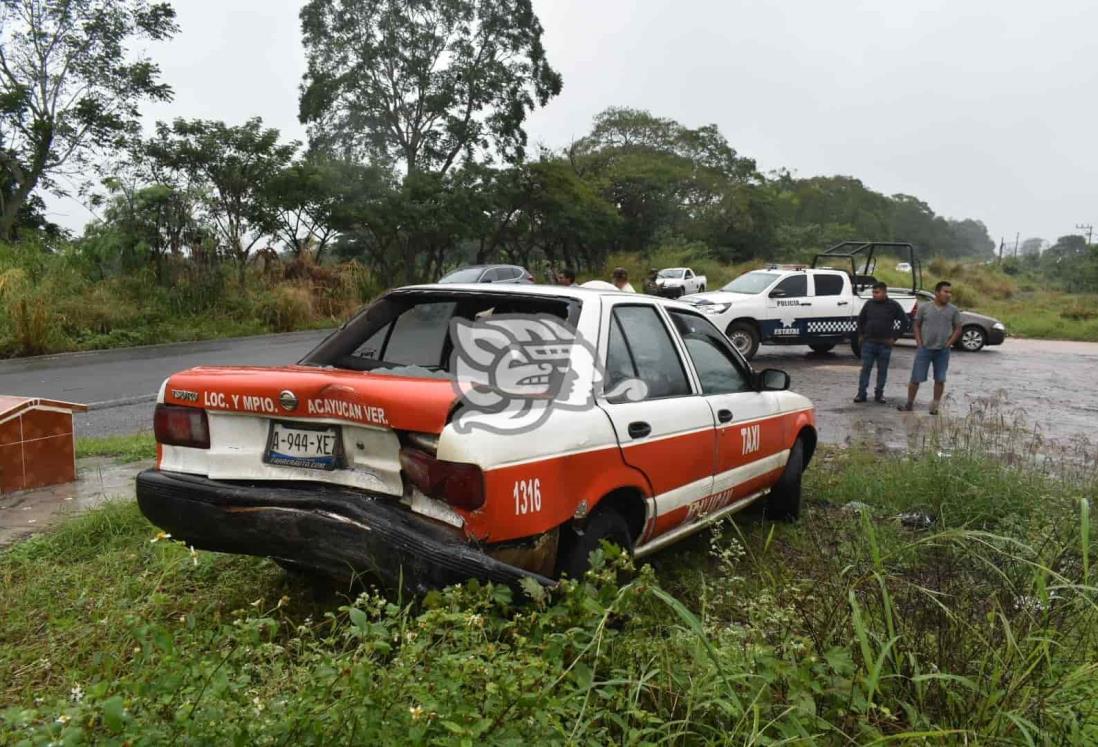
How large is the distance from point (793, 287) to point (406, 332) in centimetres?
1253

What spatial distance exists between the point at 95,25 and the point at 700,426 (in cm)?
2760

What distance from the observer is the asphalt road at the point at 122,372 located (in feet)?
30.2

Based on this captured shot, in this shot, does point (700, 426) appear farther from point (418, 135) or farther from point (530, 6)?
point (530, 6)

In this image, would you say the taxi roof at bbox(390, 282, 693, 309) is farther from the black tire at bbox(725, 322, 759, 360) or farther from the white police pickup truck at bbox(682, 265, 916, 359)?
the black tire at bbox(725, 322, 759, 360)

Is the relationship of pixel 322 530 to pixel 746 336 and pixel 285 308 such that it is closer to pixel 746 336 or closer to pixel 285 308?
pixel 746 336

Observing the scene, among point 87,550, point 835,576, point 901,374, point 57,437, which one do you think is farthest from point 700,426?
point 901,374

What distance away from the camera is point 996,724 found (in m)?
2.03

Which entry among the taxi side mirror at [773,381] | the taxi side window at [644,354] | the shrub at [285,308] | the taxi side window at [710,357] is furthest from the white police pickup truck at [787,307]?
the shrub at [285,308]

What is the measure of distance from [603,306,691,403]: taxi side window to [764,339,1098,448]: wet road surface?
3053mm

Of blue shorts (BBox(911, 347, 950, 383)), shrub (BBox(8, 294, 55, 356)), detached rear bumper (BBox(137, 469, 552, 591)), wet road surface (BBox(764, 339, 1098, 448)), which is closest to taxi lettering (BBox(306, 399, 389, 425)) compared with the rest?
detached rear bumper (BBox(137, 469, 552, 591))

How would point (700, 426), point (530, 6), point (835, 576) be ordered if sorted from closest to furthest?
point (835, 576) < point (700, 426) < point (530, 6)

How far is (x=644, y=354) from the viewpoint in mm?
3816

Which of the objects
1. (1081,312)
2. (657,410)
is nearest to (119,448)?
(657,410)

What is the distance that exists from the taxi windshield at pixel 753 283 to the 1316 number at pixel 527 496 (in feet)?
42.9
